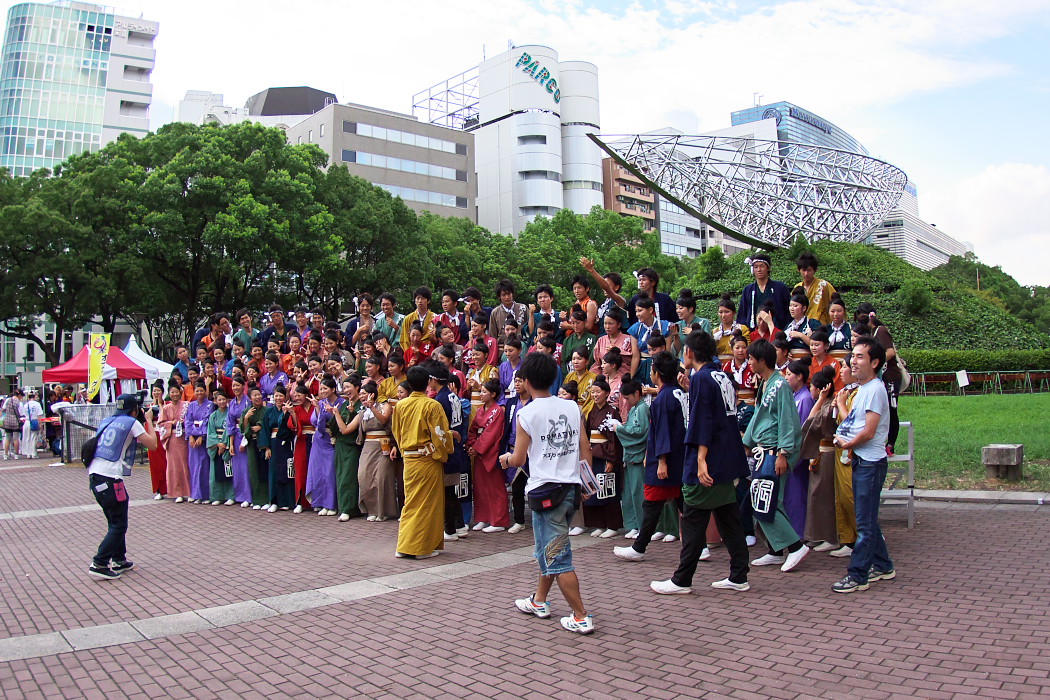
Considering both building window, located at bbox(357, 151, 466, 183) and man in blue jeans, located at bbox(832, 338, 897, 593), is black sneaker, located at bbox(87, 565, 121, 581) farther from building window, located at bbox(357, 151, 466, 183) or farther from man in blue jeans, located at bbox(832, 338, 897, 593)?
building window, located at bbox(357, 151, 466, 183)

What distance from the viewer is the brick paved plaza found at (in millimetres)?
4031

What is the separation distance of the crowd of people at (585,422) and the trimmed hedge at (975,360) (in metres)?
17.8

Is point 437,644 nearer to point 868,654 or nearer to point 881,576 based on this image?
point 868,654

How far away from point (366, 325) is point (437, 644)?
8.01 metres

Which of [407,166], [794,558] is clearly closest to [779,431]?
[794,558]

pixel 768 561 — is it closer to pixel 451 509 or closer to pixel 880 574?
pixel 880 574

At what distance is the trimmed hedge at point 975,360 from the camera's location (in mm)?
23672

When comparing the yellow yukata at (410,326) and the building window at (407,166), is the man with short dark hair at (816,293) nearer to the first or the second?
the yellow yukata at (410,326)

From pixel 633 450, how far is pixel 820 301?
9.47 feet

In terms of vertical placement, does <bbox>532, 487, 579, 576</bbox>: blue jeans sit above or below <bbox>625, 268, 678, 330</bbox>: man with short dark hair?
below

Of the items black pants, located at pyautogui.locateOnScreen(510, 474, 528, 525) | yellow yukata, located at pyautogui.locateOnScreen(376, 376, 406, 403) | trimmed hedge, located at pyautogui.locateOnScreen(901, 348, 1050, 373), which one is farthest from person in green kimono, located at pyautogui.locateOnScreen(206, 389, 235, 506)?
trimmed hedge, located at pyautogui.locateOnScreen(901, 348, 1050, 373)

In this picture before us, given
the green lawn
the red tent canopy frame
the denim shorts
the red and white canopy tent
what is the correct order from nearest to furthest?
1. the denim shorts
2. the green lawn
3. the red and white canopy tent
4. the red tent canopy frame

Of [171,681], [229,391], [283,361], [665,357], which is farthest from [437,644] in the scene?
[229,391]

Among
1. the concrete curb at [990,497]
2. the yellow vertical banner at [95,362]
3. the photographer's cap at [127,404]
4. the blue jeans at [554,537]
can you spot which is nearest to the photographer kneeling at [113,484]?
the photographer's cap at [127,404]
